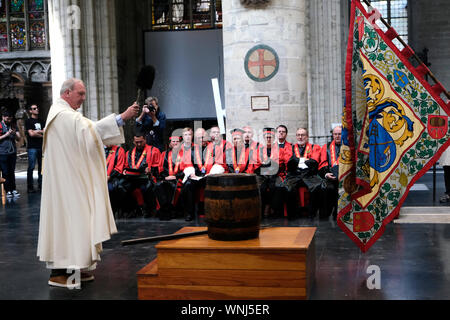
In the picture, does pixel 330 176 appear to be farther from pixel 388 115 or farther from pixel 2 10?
pixel 2 10

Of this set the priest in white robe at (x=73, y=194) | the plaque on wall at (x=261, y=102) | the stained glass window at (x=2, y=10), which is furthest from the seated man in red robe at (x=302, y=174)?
the stained glass window at (x=2, y=10)

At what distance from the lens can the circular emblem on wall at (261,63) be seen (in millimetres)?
9234

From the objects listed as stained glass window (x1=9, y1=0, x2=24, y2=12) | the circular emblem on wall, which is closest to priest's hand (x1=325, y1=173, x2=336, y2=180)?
the circular emblem on wall

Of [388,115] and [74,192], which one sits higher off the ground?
[388,115]

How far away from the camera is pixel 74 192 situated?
4719mm

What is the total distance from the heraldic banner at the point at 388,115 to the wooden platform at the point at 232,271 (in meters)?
1.06

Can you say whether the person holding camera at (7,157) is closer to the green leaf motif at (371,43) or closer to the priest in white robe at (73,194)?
the priest in white robe at (73,194)

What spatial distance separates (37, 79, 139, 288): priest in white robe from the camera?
15.4 ft

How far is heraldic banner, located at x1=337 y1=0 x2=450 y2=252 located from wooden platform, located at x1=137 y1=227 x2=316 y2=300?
1058mm

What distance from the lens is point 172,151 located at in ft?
29.7

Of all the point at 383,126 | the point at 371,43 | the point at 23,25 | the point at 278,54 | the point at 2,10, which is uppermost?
the point at 2,10

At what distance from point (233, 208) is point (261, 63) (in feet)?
18.1

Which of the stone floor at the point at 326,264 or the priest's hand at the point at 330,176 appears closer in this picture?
the stone floor at the point at 326,264

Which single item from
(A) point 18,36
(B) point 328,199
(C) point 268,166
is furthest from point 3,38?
(B) point 328,199
